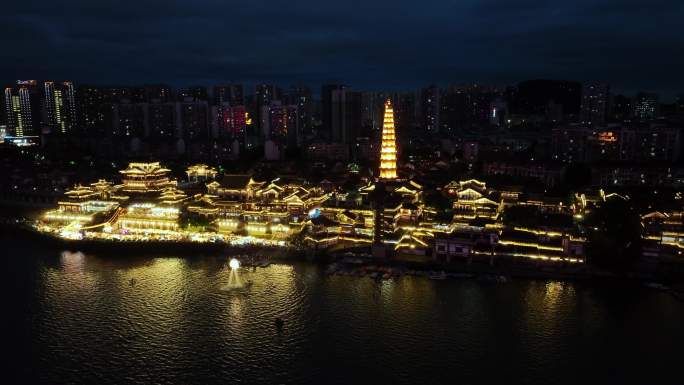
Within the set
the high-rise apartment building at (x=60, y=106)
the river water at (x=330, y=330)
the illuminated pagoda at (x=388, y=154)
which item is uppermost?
the high-rise apartment building at (x=60, y=106)

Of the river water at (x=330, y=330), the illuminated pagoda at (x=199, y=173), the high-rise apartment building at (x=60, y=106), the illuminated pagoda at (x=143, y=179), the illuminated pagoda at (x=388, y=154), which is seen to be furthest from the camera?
the high-rise apartment building at (x=60, y=106)

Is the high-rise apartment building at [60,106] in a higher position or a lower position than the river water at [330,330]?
higher

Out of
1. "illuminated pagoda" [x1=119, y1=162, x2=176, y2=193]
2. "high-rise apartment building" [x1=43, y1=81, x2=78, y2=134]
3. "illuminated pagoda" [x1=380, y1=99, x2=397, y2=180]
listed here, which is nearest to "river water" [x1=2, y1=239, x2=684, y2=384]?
"illuminated pagoda" [x1=119, y1=162, x2=176, y2=193]

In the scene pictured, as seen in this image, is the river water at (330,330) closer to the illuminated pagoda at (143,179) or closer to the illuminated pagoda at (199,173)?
the illuminated pagoda at (143,179)

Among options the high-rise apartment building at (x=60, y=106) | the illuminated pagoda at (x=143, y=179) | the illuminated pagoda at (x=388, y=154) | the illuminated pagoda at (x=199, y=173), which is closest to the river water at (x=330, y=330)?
the illuminated pagoda at (x=143, y=179)

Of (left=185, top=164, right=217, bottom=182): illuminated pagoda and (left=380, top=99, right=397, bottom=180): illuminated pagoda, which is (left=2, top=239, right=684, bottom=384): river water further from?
(left=185, top=164, right=217, bottom=182): illuminated pagoda

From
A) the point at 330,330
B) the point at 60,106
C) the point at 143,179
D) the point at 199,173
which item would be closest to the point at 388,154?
the point at 199,173

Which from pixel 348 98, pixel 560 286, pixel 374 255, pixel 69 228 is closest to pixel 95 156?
pixel 348 98

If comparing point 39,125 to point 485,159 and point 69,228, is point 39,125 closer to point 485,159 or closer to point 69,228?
point 69,228
